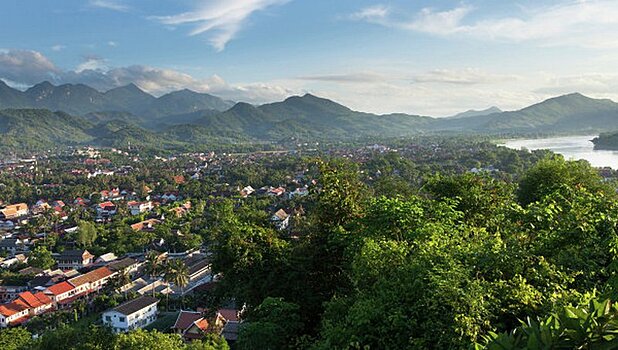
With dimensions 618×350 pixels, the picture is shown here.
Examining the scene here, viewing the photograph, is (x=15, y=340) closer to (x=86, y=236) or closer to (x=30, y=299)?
(x=30, y=299)

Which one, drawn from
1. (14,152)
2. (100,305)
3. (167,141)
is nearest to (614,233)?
(100,305)

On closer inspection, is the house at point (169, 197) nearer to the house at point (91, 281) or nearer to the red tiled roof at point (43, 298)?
the house at point (91, 281)

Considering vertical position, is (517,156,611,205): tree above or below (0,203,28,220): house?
above

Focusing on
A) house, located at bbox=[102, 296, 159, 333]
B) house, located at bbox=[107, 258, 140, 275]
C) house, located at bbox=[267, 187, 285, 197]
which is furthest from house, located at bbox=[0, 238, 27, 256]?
house, located at bbox=[267, 187, 285, 197]

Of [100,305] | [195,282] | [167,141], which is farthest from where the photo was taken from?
[167,141]

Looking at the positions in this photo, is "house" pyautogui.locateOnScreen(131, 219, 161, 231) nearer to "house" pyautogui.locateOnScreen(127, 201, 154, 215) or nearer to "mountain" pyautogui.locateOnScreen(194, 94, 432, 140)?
"house" pyautogui.locateOnScreen(127, 201, 154, 215)

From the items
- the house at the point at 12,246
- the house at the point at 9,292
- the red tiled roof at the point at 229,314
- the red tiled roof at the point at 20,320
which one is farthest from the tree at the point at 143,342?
the house at the point at 12,246

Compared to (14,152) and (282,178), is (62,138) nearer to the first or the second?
(14,152)
